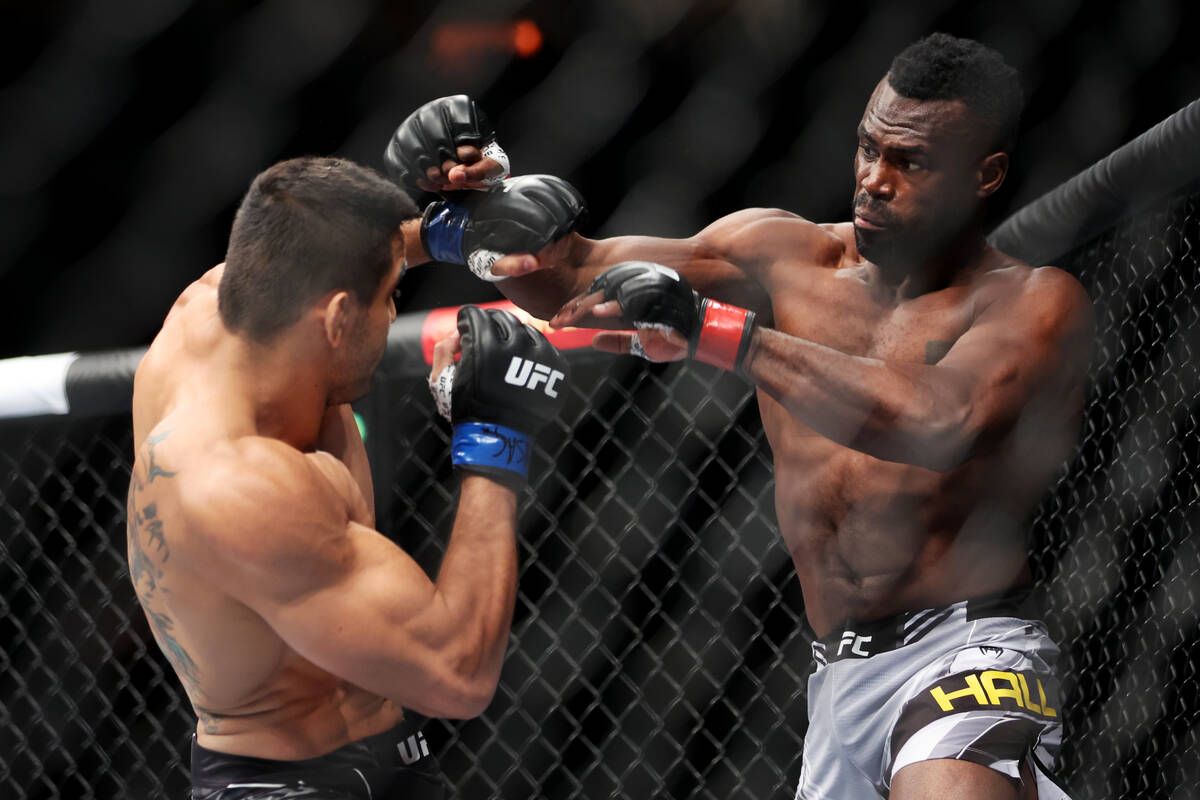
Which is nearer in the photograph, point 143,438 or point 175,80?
point 143,438

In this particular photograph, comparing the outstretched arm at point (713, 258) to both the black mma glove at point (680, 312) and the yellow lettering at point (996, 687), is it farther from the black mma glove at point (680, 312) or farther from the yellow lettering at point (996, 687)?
the yellow lettering at point (996, 687)

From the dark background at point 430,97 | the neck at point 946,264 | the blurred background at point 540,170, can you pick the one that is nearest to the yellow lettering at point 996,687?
the neck at point 946,264

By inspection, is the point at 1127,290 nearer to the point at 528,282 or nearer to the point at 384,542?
the point at 528,282

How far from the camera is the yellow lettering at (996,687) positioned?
150 centimetres

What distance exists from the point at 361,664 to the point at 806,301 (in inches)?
36.5

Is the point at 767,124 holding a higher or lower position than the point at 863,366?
lower

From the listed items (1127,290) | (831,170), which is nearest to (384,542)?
(1127,290)

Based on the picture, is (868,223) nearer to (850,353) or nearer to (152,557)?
(850,353)

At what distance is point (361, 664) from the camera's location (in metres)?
1.19

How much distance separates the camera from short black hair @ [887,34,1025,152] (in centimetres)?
165

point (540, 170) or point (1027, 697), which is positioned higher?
point (1027, 697)

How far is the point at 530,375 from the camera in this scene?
52.2 inches

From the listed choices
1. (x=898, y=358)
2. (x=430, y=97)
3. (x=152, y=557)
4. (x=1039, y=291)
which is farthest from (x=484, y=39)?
(x=152, y=557)

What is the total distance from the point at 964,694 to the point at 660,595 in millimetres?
1368
